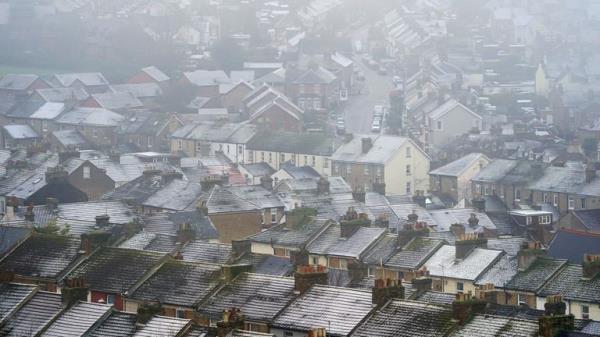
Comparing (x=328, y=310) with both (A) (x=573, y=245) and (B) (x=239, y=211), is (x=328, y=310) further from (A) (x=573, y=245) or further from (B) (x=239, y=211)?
(B) (x=239, y=211)

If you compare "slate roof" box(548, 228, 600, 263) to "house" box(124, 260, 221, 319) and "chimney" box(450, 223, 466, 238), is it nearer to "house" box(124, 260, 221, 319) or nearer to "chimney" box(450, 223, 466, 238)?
"chimney" box(450, 223, 466, 238)

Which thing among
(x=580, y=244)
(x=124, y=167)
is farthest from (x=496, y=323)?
(x=124, y=167)

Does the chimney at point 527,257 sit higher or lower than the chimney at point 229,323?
lower

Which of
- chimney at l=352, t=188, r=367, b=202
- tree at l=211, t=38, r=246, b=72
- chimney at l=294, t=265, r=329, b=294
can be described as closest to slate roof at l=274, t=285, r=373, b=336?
chimney at l=294, t=265, r=329, b=294

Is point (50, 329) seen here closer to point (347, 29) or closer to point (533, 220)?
point (533, 220)

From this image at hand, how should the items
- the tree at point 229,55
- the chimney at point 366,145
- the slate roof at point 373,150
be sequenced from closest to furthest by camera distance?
1. the slate roof at point 373,150
2. the chimney at point 366,145
3. the tree at point 229,55

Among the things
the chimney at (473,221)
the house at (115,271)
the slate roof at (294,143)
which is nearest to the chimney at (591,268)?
the house at (115,271)

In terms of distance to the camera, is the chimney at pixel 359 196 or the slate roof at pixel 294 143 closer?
the chimney at pixel 359 196

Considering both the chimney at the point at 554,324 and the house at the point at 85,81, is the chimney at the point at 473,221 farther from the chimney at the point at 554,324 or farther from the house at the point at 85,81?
the house at the point at 85,81
